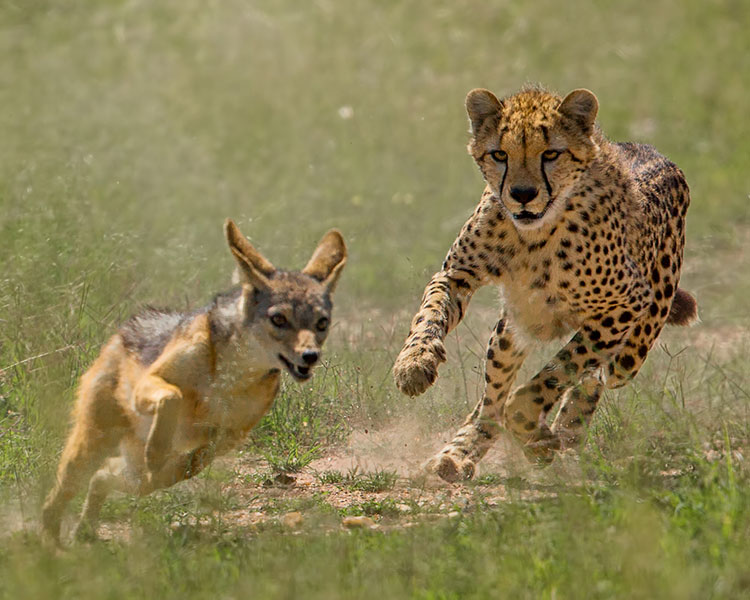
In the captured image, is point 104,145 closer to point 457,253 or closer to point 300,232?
point 300,232

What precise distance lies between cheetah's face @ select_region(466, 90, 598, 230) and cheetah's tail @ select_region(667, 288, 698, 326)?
4.84ft

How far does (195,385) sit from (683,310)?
3175 mm

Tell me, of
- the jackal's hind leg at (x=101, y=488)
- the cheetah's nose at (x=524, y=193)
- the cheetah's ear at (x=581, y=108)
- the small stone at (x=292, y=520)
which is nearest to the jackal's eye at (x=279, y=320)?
the small stone at (x=292, y=520)

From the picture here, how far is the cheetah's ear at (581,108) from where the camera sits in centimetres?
608

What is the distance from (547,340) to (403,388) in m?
1.31

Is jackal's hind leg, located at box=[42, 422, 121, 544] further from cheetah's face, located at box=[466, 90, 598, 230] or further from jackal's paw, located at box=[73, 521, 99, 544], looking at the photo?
cheetah's face, located at box=[466, 90, 598, 230]

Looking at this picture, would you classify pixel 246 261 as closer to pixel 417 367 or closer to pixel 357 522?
pixel 417 367

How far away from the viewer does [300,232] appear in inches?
378

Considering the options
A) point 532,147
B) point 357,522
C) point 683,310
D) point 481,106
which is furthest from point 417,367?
point 683,310

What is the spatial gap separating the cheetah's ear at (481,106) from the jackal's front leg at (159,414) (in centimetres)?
207

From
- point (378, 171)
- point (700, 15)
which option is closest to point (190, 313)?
point (378, 171)

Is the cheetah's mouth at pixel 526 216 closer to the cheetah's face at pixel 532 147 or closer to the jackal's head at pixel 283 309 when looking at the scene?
the cheetah's face at pixel 532 147

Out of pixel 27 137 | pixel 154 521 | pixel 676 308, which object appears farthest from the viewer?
pixel 27 137

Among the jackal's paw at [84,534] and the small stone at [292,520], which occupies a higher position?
the small stone at [292,520]
